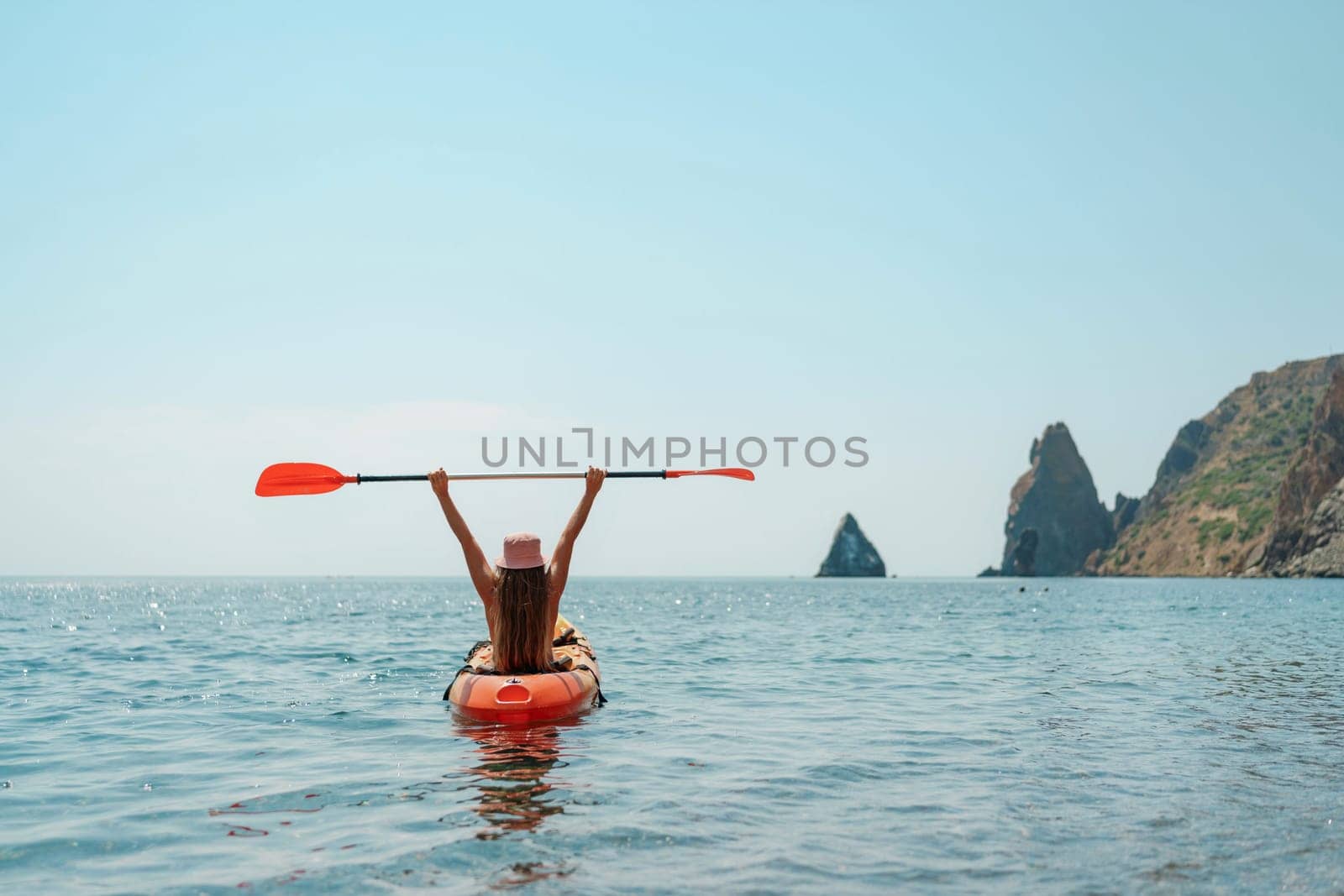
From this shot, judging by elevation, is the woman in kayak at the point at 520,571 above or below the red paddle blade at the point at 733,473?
below

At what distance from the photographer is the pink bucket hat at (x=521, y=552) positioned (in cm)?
1003

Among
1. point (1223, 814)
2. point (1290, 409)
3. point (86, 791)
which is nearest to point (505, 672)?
point (86, 791)

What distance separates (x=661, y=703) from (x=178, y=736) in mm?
5323

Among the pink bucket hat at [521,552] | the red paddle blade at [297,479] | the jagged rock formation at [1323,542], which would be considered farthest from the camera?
the jagged rock formation at [1323,542]

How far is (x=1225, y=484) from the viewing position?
15162 cm

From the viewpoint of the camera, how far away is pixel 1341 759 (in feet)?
28.5

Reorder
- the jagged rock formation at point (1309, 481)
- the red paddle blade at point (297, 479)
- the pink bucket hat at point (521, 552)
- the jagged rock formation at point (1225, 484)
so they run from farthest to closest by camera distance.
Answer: the jagged rock formation at point (1225, 484) < the jagged rock formation at point (1309, 481) < the red paddle blade at point (297, 479) < the pink bucket hat at point (521, 552)

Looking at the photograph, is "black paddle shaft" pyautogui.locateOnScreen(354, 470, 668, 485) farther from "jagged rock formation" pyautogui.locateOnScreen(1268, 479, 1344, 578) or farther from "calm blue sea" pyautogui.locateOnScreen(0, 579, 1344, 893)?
"jagged rock formation" pyautogui.locateOnScreen(1268, 479, 1344, 578)

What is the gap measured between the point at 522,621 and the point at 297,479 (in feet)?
13.7

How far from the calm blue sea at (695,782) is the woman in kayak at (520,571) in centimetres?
107

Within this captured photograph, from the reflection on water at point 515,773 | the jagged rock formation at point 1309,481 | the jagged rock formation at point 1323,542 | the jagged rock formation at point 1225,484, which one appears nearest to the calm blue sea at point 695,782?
the reflection on water at point 515,773

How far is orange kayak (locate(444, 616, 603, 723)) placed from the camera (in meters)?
10.4

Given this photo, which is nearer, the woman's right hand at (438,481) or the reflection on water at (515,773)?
the reflection on water at (515,773)

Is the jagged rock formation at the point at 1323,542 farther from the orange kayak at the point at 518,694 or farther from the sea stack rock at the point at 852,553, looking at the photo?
the orange kayak at the point at 518,694
